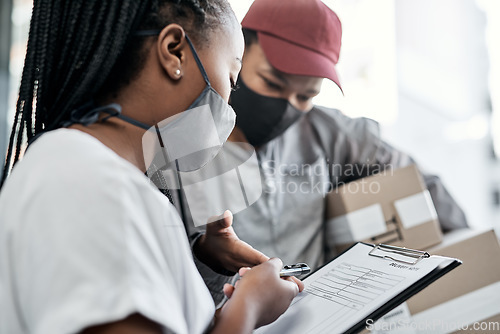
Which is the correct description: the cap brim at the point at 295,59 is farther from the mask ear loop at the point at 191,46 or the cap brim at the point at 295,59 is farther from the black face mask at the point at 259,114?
the mask ear loop at the point at 191,46

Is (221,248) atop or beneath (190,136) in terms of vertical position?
beneath

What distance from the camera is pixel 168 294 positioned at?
1.44 ft

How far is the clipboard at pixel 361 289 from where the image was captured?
1.90ft

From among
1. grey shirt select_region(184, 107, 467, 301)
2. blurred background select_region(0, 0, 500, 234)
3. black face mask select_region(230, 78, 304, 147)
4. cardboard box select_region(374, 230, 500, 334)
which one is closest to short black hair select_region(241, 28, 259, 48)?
black face mask select_region(230, 78, 304, 147)

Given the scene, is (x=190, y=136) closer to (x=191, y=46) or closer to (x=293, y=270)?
(x=191, y=46)

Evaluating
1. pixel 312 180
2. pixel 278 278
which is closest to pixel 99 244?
pixel 278 278

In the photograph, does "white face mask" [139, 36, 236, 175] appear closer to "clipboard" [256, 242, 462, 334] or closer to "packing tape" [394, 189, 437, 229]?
"clipboard" [256, 242, 462, 334]

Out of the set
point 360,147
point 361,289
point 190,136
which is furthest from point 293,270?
point 360,147

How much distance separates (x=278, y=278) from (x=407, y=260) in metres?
0.21

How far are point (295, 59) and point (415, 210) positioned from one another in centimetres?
53

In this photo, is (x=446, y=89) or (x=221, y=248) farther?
(x=446, y=89)

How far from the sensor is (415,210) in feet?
3.93

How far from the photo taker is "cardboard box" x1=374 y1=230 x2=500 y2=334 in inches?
35.8

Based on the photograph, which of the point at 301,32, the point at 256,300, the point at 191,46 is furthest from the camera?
the point at 301,32
